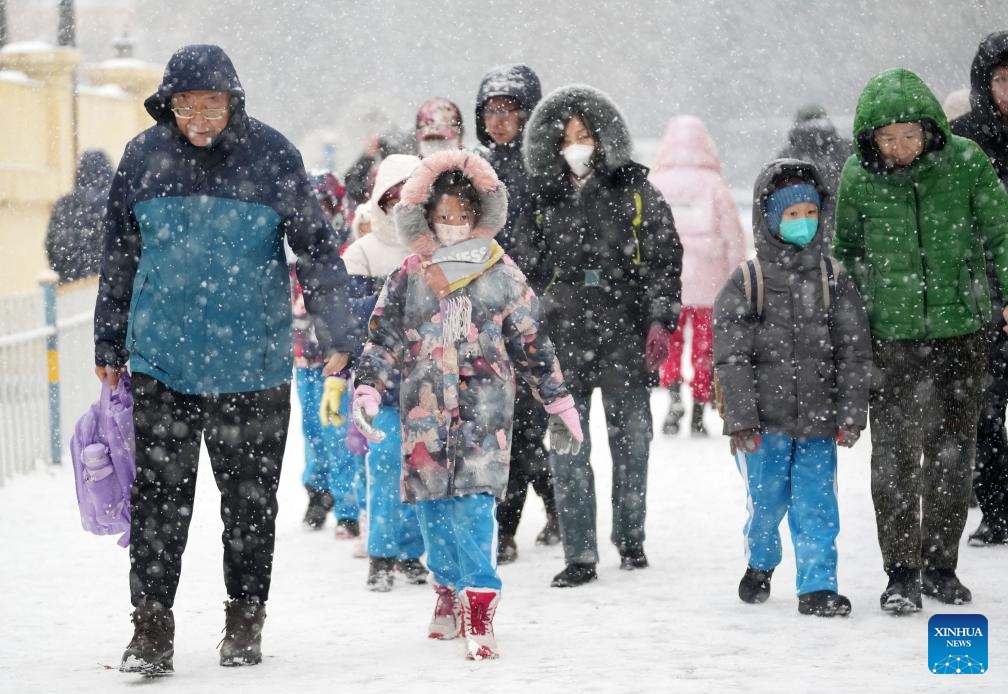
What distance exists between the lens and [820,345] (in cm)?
685

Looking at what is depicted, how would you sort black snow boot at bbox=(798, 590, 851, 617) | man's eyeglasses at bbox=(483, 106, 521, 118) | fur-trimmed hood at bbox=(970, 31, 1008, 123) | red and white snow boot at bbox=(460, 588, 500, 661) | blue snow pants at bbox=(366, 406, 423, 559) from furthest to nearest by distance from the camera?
man's eyeglasses at bbox=(483, 106, 521, 118) → fur-trimmed hood at bbox=(970, 31, 1008, 123) → blue snow pants at bbox=(366, 406, 423, 559) → black snow boot at bbox=(798, 590, 851, 617) → red and white snow boot at bbox=(460, 588, 500, 661)

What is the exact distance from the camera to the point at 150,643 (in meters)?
5.92

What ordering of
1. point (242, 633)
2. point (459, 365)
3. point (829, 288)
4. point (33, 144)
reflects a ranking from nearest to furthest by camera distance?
point (242, 633), point (459, 365), point (829, 288), point (33, 144)

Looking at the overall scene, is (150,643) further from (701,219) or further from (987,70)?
(701,219)

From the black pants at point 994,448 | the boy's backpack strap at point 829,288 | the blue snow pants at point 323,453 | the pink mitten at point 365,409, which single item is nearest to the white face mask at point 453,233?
the pink mitten at point 365,409

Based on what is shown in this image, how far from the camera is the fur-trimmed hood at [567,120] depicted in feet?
25.7

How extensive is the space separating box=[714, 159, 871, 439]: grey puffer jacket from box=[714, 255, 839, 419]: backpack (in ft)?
0.04

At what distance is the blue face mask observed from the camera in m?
6.90

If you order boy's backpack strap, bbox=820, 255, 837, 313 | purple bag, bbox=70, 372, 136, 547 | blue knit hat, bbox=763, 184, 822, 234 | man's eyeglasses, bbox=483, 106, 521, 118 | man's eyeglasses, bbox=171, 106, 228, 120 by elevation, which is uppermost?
man's eyeglasses, bbox=483, 106, 521, 118

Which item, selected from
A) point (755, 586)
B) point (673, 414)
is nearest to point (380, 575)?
point (755, 586)

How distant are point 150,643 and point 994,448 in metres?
3.97

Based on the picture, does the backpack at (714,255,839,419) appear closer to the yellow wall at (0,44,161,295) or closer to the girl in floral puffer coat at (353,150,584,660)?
the girl in floral puffer coat at (353,150,584,660)

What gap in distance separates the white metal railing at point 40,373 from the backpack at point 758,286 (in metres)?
5.91

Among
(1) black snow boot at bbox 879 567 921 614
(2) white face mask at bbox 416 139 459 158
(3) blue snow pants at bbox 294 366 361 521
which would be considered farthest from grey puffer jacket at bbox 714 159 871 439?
(3) blue snow pants at bbox 294 366 361 521
